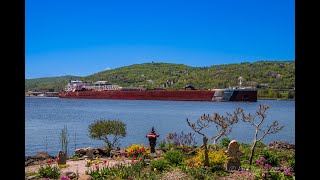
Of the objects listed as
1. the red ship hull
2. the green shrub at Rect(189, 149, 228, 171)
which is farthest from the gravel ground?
the red ship hull

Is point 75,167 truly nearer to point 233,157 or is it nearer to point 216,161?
point 216,161

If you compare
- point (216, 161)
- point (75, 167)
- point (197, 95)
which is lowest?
point (75, 167)

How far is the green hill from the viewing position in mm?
110688

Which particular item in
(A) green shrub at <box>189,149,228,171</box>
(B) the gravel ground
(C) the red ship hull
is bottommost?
(B) the gravel ground

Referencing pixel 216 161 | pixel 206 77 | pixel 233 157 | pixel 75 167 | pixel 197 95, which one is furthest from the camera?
pixel 206 77

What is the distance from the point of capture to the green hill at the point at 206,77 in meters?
111

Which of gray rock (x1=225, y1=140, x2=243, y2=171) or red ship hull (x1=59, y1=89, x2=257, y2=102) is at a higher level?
red ship hull (x1=59, y1=89, x2=257, y2=102)

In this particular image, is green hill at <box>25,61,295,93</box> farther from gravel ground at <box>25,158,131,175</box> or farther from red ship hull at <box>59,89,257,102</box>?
gravel ground at <box>25,158,131,175</box>

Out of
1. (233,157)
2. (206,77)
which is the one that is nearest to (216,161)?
(233,157)

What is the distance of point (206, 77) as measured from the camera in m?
132

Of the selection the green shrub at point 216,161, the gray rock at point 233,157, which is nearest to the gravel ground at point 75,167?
the green shrub at point 216,161
